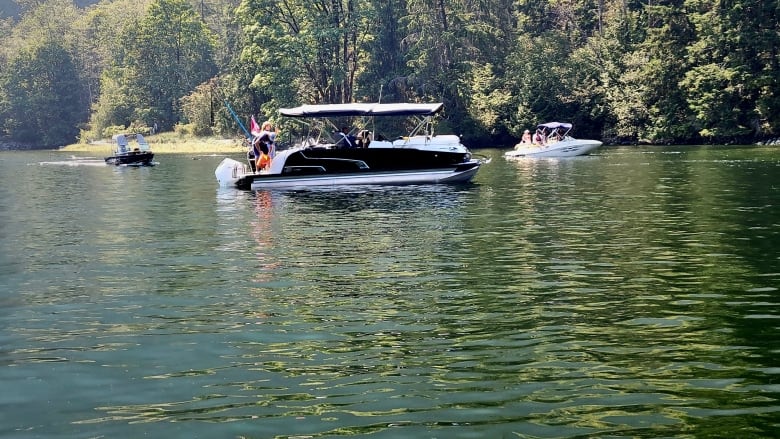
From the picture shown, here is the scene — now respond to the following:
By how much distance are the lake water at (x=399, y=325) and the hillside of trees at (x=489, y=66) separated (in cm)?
4670

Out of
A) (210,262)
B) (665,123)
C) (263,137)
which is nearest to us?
(210,262)

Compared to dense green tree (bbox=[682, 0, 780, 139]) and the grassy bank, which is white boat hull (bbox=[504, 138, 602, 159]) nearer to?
dense green tree (bbox=[682, 0, 780, 139])

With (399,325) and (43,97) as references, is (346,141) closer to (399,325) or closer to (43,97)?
(399,325)

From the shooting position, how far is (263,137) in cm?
4022

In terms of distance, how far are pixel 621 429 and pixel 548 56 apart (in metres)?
78.5

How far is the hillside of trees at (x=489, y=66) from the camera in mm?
Answer: 70562

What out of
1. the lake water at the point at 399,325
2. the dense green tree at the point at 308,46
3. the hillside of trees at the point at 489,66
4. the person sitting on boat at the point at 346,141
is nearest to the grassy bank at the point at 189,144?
the hillside of trees at the point at 489,66

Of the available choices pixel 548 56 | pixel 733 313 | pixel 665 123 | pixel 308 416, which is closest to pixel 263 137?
pixel 733 313

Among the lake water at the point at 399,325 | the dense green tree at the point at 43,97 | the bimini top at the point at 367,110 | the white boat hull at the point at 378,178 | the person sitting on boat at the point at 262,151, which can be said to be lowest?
the lake water at the point at 399,325

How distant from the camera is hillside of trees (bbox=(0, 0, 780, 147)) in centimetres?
7056

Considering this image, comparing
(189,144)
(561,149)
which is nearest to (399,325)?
(561,149)

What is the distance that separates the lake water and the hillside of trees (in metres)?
46.7

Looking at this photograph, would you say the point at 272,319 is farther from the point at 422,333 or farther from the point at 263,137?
the point at 263,137

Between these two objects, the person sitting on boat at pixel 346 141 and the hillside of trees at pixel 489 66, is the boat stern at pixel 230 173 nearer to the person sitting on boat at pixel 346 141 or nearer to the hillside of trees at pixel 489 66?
the person sitting on boat at pixel 346 141
